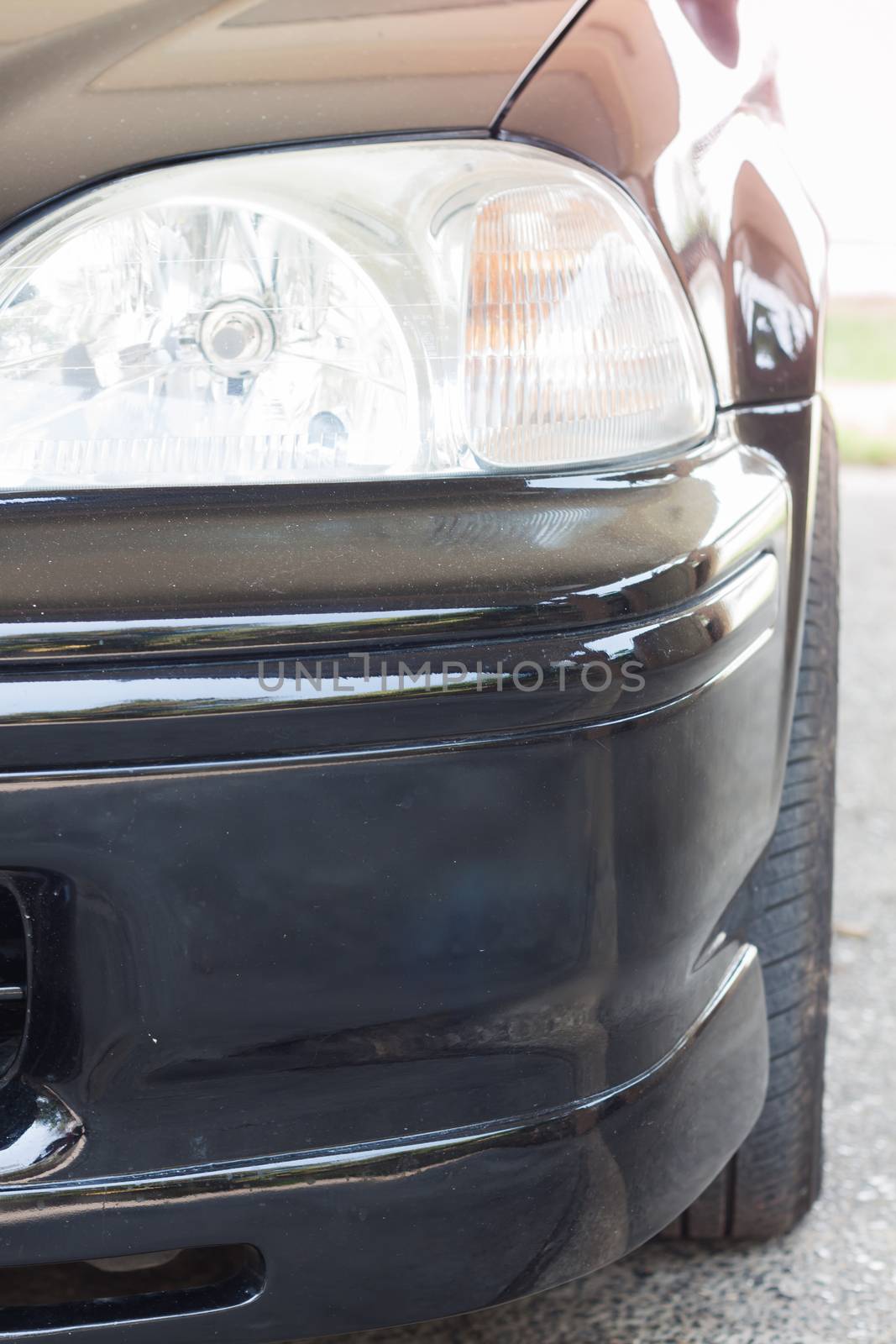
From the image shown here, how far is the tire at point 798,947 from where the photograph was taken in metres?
1.36

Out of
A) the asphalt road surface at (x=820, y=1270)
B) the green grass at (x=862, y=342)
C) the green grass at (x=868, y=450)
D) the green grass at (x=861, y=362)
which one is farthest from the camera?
the green grass at (x=862, y=342)

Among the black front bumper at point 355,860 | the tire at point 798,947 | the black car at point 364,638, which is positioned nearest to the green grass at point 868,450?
the tire at point 798,947

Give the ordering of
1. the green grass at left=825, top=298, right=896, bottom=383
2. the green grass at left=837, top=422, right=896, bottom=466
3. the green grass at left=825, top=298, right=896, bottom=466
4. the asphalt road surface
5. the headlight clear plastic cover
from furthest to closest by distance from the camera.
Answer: the green grass at left=825, top=298, right=896, bottom=383 → the green grass at left=825, top=298, right=896, bottom=466 → the green grass at left=837, top=422, right=896, bottom=466 → the asphalt road surface → the headlight clear plastic cover

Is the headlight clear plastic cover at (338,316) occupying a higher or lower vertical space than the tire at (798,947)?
higher

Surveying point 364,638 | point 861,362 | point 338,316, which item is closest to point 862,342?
point 861,362

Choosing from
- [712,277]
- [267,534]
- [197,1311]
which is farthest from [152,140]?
[197,1311]

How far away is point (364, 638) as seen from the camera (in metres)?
0.84

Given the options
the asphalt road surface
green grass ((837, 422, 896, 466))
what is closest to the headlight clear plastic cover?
the asphalt road surface

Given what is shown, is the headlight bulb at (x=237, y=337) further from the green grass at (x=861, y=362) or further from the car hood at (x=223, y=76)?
the green grass at (x=861, y=362)

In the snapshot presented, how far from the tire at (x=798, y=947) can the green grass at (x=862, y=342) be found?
6190 millimetres

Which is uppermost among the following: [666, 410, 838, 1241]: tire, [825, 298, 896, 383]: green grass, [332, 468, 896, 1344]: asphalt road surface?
[825, 298, 896, 383]: green grass

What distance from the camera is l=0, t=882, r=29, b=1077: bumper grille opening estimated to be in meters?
0.93

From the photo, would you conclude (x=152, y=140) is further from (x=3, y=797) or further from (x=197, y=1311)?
(x=197, y=1311)

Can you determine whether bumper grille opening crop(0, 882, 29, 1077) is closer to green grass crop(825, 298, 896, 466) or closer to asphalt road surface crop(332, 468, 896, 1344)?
asphalt road surface crop(332, 468, 896, 1344)
